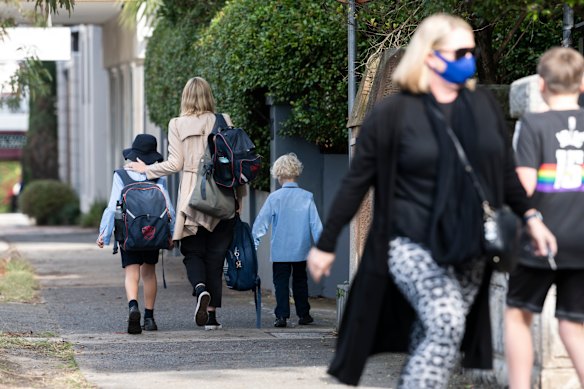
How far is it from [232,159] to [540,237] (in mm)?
4300

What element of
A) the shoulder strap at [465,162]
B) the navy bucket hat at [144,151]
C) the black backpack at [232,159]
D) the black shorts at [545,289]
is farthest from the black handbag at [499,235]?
the navy bucket hat at [144,151]

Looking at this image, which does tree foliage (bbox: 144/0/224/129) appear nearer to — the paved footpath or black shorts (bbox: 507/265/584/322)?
the paved footpath

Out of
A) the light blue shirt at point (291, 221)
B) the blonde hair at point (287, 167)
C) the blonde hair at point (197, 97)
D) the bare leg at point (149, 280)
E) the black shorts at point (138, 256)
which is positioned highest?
the blonde hair at point (197, 97)

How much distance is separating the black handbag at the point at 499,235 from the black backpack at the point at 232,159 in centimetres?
448

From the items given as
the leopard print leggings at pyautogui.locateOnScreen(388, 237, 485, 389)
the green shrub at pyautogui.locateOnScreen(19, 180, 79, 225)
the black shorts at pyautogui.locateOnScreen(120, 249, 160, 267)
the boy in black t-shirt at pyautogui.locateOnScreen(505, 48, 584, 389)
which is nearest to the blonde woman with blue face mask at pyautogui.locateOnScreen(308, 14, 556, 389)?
the leopard print leggings at pyautogui.locateOnScreen(388, 237, 485, 389)

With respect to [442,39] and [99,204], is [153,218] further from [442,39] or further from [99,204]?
[99,204]

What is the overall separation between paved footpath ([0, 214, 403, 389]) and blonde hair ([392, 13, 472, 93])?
2.44 metres

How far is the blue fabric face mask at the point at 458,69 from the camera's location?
4621 millimetres

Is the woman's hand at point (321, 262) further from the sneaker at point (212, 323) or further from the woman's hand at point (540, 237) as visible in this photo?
the sneaker at point (212, 323)

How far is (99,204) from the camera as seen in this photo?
91.6ft

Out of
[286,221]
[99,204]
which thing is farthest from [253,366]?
[99,204]

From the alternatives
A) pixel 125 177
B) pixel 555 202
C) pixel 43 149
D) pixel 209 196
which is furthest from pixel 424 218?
pixel 43 149

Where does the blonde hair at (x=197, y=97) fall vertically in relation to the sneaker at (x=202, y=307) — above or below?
above

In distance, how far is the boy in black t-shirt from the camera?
5.15m
